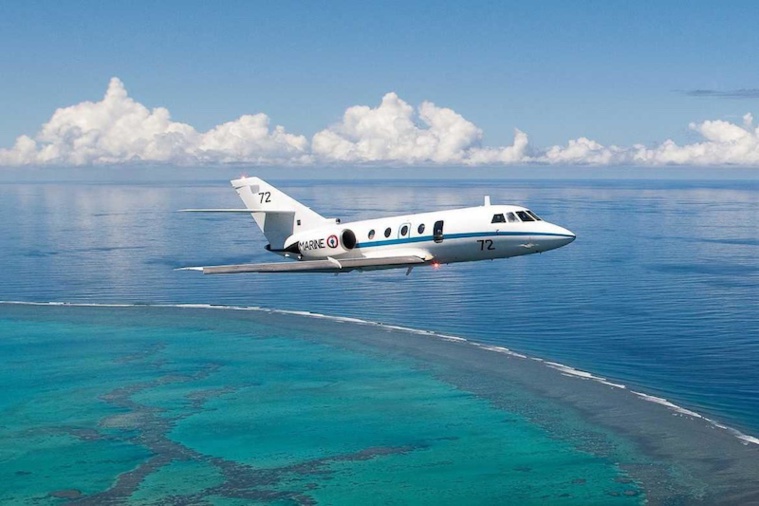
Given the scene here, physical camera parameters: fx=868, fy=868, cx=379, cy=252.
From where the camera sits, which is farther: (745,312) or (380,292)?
(380,292)

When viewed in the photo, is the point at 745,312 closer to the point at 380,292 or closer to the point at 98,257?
the point at 380,292

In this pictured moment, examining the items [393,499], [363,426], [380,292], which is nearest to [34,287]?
[380,292]

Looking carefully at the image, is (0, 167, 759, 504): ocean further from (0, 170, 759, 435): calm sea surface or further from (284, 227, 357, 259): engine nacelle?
(284, 227, 357, 259): engine nacelle

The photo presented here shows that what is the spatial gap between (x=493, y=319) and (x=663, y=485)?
48654mm

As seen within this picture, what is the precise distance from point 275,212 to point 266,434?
15.6m

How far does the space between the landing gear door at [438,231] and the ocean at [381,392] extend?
46.0 feet

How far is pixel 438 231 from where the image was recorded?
174ft

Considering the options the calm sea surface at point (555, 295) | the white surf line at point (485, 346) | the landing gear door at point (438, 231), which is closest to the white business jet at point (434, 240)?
the landing gear door at point (438, 231)

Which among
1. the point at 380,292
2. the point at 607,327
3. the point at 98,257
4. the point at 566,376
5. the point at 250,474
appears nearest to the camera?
the point at 250,474

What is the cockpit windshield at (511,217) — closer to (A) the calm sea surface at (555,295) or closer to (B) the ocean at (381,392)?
(B) the ocean at (381,392)

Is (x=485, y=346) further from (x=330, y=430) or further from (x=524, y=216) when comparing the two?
(x=524, y=216)

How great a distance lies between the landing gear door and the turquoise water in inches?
552

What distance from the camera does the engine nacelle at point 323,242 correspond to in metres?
57.1

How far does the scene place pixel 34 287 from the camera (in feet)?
402
